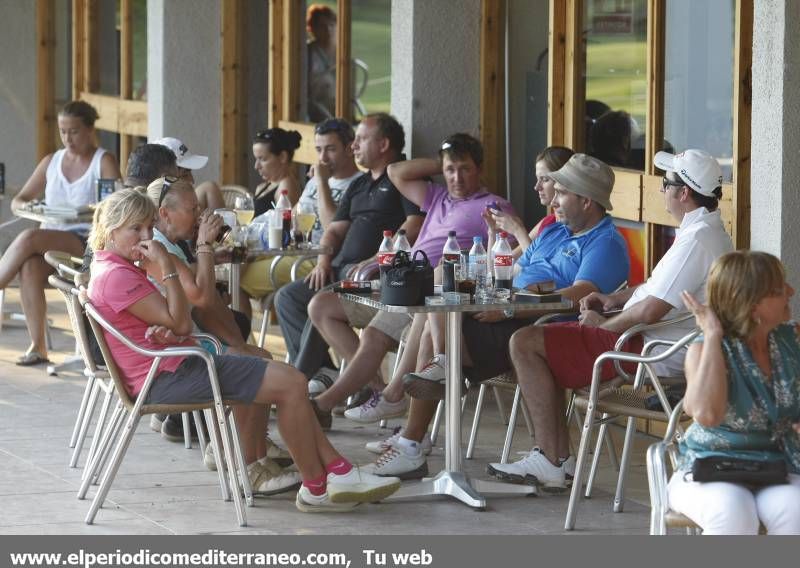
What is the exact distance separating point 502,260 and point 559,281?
467 mm

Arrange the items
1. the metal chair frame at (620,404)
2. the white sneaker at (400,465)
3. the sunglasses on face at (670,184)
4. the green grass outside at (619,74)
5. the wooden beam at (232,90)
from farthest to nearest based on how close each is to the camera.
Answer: the wooden beam at (232,90) < the green grass outside at (619,74) < the white sneaker at (400,465) < the sunglasses on face at (670,184) < the metal chair frame at (620,404)

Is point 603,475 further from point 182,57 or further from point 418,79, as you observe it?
point 182,57

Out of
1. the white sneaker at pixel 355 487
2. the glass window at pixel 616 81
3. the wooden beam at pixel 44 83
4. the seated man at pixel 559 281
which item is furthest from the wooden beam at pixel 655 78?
the wooden beam at pixel 44 83

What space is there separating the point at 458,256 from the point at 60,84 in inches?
314

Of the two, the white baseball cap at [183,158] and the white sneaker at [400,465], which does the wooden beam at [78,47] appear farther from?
the white sneaker at [400,465]

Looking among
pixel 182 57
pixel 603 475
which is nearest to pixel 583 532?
pixel 603 475

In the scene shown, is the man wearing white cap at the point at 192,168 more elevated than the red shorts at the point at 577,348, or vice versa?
the man wearing white cap at the point at 192,168

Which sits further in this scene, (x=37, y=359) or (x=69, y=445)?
(x=37, y=359)

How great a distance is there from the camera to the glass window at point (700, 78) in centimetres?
645

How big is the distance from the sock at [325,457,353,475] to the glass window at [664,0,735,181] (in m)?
2.14

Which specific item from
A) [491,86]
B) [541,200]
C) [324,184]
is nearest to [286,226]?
[324,184]

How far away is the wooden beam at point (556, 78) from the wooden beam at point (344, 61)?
2.15 m

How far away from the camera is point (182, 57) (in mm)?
10250

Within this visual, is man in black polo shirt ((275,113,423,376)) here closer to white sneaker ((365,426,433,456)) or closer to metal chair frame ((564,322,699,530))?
white sneaker ((365,426,433,456))
